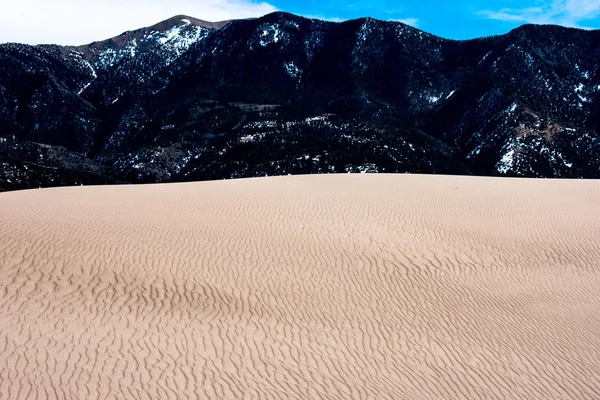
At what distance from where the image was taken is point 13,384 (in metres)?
7.05

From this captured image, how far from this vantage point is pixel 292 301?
35.4 ft

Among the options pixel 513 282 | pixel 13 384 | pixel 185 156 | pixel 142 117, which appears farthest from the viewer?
pixel 142 117

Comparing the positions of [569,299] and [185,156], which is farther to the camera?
[185,156]

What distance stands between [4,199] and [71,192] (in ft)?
9.26

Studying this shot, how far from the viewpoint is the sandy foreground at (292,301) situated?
797 centimetres

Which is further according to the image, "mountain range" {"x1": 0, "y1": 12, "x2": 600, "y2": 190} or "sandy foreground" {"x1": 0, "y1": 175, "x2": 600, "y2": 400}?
"mountain range" {"x1": 0, "y1": 12, "x2": 600, "y2": 190}

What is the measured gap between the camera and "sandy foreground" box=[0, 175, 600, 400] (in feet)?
26.2

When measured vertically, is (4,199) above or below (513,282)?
below

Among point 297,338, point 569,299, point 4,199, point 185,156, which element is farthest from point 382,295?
point 185,156

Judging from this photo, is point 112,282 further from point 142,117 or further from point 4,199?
point 142,117

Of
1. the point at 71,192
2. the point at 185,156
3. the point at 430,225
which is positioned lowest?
the point at 185,156

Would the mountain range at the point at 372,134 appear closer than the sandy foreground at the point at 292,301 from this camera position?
No

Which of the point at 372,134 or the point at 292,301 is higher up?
the point at 292,301

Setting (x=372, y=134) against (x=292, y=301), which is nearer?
(x=292, y=301)
